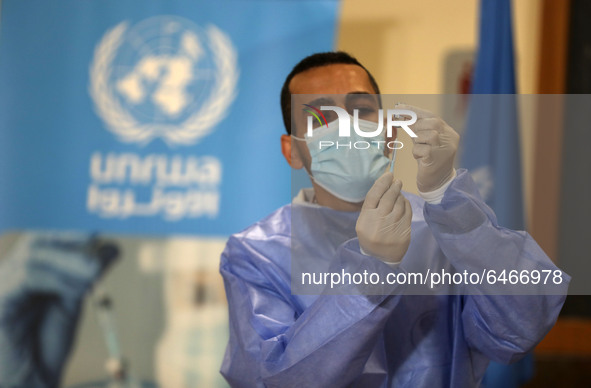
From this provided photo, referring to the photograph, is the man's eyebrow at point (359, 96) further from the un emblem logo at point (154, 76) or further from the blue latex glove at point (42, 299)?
the blue latex glove at point (42, 299)

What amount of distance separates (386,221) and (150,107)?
2.14m

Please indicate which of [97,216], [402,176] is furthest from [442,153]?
[97,216]

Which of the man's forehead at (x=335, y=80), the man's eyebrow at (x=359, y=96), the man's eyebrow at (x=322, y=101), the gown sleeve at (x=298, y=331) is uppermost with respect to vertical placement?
the man's forehead at (x=335, y=80)

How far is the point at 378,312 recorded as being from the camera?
106 cm

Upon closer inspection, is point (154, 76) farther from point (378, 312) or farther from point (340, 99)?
point (378, 312)

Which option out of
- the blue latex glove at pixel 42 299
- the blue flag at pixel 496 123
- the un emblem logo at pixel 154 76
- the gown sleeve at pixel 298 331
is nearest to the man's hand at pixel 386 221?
the gown sleeve at pixel 298 331

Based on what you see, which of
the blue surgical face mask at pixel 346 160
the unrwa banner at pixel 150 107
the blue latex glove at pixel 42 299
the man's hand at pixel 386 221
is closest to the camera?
the man's hand at pixel 386 221

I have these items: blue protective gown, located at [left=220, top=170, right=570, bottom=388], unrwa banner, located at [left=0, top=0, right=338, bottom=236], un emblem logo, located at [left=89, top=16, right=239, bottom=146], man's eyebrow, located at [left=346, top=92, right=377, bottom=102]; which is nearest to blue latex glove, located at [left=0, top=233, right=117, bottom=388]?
unrwa banner, located at [left=0, top=0, right=338, bottom=236]

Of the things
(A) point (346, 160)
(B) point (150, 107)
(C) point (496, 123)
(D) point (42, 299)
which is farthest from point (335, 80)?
(D) point (42, 299)

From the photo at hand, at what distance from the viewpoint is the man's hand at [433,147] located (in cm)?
104

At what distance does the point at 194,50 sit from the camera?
2.93 metres

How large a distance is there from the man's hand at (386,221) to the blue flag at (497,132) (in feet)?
4.53

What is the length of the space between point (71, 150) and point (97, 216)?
0.33m

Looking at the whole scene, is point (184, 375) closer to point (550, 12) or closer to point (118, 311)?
point (118, 311)
